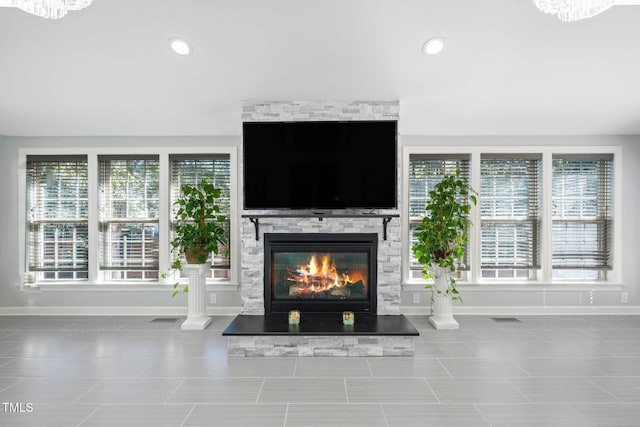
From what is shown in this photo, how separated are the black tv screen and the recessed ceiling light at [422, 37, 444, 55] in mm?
790

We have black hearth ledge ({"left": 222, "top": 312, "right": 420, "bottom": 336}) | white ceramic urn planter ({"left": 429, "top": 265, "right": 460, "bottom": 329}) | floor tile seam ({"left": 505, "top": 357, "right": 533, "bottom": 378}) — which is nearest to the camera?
floor tile seam ({"left": 505, "top": 357, "right": 533, "bottom": 378})

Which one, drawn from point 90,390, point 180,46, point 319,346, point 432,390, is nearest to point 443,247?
point 319,346

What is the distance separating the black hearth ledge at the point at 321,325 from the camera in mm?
3711

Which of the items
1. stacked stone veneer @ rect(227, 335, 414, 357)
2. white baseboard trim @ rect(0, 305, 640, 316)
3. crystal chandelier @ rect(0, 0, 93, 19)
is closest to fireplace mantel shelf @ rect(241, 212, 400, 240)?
stacked stone veneer @ rect(227, 335, 414, 357)

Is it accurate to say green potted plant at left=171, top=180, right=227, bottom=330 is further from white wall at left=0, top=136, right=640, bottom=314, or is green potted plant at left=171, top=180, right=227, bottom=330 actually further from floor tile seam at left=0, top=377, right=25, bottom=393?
floor tile seam at left=0, top=377, right=25, bottom=393

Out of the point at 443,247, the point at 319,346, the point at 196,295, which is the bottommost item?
the point at 319,346

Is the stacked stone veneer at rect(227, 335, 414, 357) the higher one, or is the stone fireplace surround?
the stone fireplace surround

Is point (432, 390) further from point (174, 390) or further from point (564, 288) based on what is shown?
point (564, 288)

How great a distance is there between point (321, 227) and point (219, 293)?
5.77 feet

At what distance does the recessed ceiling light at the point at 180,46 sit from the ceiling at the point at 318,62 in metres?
0.06

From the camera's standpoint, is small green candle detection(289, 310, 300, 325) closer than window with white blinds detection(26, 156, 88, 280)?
Yes

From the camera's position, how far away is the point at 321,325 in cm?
394

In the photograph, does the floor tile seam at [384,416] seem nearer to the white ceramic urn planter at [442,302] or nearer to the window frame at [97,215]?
the white ceramic urn planter at [442,302]

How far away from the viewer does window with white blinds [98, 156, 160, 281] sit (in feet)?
17.6
